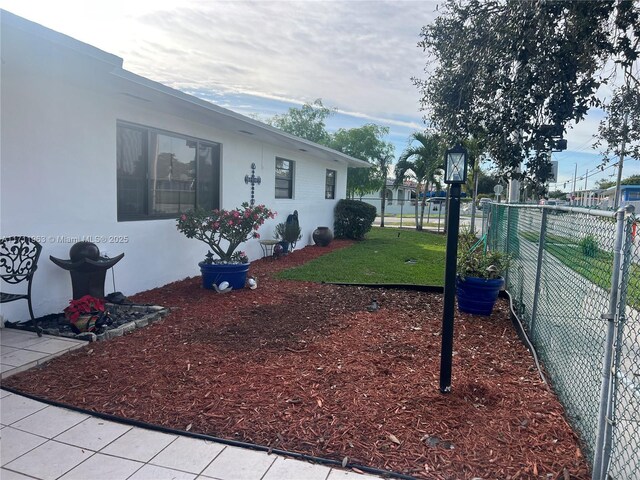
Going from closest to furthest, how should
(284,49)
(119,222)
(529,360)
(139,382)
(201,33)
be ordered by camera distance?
(139,382) → (529,360) → (119,222) → (201,33) → (284,49)

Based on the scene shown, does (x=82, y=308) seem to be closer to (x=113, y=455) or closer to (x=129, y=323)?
(x=129, y=323)

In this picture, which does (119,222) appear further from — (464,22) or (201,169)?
(464,22)

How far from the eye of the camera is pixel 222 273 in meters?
6.07

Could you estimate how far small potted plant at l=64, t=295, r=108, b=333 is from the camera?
410cm

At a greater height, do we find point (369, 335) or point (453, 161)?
point (453, 161)

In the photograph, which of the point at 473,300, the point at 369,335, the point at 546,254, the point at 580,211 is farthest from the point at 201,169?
the point at 580,211

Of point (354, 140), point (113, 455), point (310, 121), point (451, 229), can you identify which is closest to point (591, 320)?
point (451, 229)

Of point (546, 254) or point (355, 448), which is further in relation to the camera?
point (546, 254)

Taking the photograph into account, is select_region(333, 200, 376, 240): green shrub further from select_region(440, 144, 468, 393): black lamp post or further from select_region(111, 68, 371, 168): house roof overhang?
select_region(440, 144, 468, 393): black lamp post

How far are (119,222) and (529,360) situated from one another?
5205 millimetres

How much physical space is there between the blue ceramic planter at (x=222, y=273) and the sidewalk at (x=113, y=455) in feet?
11.0

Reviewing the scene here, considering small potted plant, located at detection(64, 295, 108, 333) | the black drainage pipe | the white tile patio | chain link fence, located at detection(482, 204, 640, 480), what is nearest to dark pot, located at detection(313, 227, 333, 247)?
chain link fence, located at detection(482, 204, 640, 480)

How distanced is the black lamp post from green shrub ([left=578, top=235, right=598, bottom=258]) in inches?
34.4

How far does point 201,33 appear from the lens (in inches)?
234
